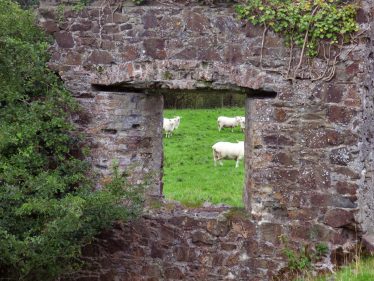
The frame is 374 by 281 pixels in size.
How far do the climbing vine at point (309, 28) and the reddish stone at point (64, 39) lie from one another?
2156mm

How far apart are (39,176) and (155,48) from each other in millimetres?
2104

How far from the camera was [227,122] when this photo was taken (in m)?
22.0

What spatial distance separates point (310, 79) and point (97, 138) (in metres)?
2.76

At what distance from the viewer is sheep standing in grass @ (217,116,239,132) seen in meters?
21.9

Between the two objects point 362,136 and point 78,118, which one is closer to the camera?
point 362,136

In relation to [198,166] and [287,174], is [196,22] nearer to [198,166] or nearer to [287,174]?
[287,174]

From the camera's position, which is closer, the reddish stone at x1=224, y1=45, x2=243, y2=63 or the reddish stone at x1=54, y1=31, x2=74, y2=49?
the reddish stone at x1=224, y1=45, x2=243, y2=63

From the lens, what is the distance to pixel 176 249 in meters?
7.63

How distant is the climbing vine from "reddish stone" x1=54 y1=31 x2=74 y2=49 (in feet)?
7.07

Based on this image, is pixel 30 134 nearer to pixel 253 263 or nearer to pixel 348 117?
pixel 253 263

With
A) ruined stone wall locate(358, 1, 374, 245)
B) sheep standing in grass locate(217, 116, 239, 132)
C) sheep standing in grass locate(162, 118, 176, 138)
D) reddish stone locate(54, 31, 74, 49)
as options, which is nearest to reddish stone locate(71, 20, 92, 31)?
reddish stone locate(54, 31, 74, 49)

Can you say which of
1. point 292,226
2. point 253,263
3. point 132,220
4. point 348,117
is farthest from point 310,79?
point 132,220

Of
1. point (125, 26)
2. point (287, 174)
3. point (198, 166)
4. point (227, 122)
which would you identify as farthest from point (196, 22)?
point (227, 122)

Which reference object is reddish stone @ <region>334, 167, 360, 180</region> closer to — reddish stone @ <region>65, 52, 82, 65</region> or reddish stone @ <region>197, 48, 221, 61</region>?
Answer: reddish stone @ <region>197, 48, 221, 61</region>
